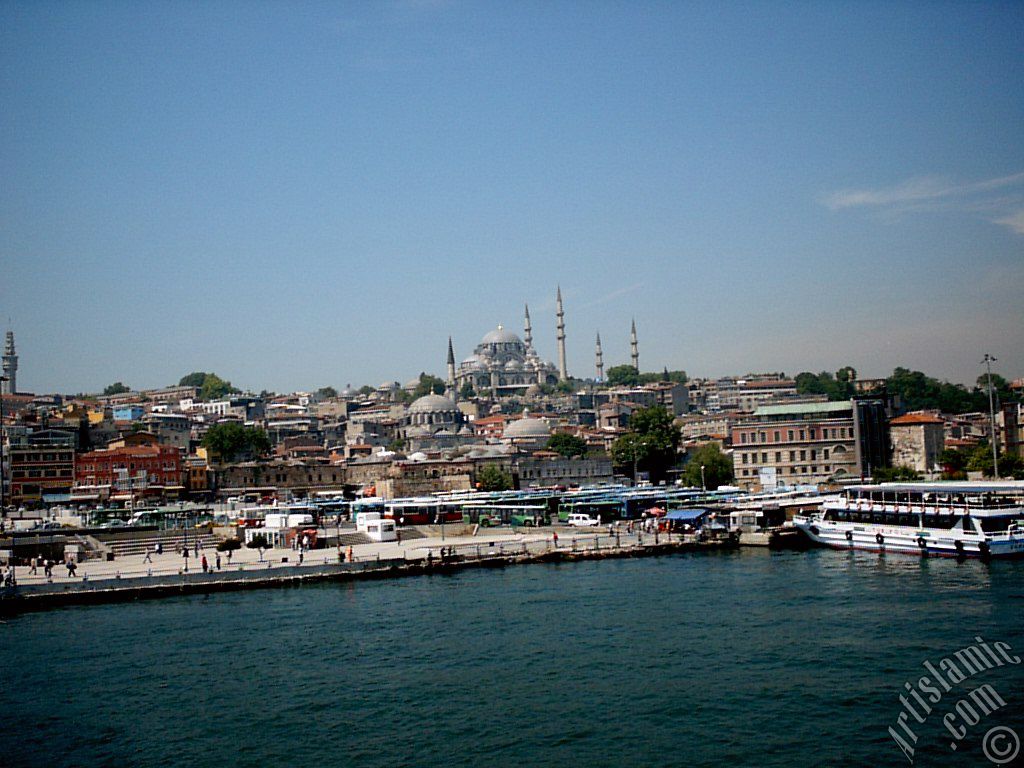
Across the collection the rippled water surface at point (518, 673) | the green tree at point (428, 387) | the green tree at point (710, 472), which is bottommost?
A: the rippled water surface at point (518, 673)

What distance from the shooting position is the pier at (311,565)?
21812 millimetres

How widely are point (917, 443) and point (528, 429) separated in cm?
2576

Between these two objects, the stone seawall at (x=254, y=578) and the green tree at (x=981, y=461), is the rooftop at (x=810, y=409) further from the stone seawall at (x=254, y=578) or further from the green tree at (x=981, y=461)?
the stone seawall at (x=254, y=578)

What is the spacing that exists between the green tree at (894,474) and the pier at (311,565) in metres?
15.9

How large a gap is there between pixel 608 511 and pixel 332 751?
25.5m

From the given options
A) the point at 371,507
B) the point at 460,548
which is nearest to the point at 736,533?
the point at 460,548

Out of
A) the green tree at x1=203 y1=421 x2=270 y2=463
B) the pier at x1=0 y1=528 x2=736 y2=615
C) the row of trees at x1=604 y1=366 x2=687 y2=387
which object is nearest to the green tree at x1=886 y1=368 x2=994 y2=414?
the row of trees at x1=604 y1=366 x2=687 y2=387

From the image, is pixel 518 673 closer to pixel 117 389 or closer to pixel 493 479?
pixel 493 479

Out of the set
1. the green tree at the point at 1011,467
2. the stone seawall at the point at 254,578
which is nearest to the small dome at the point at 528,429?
the green tree at the point at 1011,467

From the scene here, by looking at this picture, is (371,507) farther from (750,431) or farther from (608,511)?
(750,431)

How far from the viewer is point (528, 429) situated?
6656cm

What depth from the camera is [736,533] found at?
28.5 meters

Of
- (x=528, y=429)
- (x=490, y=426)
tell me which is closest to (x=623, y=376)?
(x=490, y=426)

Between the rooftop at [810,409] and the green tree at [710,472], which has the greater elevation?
the rooftop at [810,409]
